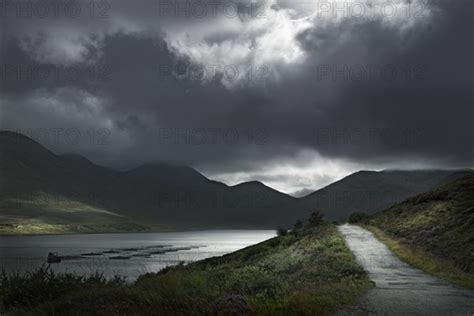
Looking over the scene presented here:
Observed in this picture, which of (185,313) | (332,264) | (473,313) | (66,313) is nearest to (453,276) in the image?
(332,264)

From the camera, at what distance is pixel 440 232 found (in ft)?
122

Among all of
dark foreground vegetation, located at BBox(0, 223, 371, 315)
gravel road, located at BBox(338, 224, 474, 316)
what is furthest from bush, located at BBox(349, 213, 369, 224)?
dark foreground vegetation, located at BBox(0, 223, 371, 315)

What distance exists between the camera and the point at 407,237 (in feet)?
136

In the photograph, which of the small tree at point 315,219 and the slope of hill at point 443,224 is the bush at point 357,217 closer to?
the small tree at point 315,219

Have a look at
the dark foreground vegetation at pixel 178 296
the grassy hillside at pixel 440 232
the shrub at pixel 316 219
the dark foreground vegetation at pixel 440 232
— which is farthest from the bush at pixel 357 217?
the dark foreground vegetation at pixel 178 296

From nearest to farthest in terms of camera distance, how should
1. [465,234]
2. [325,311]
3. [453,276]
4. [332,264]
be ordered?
[325,311] → [453,276] → [332,264] → [465,234]

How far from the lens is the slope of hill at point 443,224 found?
2933 cm

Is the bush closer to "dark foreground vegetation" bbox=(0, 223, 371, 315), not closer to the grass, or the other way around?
the grass

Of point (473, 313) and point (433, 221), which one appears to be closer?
point (473, 313)

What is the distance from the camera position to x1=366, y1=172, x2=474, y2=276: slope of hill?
29.3 m

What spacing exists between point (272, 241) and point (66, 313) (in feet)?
159

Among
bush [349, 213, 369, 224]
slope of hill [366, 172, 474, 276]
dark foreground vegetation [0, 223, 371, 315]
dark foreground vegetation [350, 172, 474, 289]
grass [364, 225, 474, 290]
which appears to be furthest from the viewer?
bush [349, 213, 369, 224]

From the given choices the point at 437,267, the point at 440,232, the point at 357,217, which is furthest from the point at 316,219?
the point at 437,267

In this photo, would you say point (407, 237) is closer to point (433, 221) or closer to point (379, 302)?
point (433, 221)
